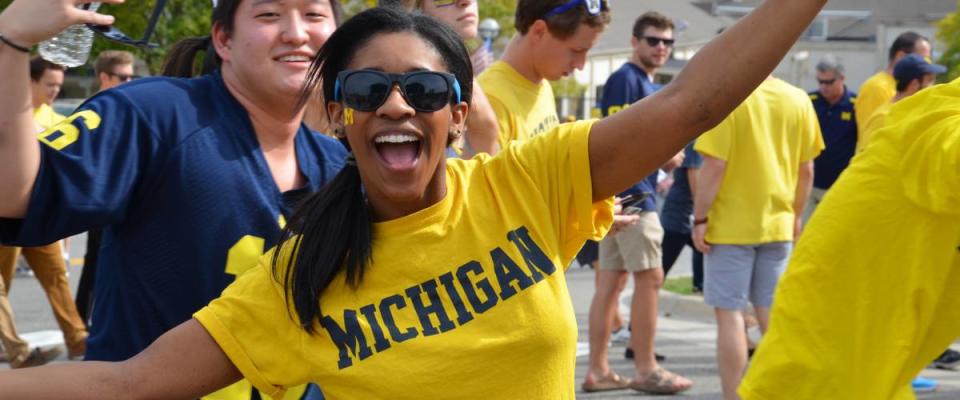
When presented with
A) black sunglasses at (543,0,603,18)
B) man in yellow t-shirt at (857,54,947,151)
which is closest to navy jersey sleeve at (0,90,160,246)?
black sunglasses at (543,0,603,18)

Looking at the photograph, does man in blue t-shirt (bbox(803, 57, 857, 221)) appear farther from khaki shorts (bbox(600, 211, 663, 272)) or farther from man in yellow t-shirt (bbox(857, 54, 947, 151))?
khaki shorts (bbox(600, 211, 663, 272))

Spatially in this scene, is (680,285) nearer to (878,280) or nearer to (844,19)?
(878,280)

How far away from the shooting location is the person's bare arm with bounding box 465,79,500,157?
528 cm

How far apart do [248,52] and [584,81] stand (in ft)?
139

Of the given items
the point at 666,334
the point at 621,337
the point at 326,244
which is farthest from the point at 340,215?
the point at 666,334

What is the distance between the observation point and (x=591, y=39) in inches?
239

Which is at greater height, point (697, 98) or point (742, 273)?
point (697, 98)

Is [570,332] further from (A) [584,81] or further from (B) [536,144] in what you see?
(A) [584,81]

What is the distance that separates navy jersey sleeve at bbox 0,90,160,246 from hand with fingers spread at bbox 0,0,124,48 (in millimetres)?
365

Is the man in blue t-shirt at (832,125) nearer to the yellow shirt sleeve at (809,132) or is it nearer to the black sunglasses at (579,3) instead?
the yellow shirt sleeve at (809,132)

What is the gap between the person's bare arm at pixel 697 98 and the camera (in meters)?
2.35

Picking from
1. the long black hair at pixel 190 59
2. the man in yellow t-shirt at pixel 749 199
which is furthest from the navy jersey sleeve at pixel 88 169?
the man in yellow t-shirt at pixel 749 199

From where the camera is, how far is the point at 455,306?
2545 millimetres

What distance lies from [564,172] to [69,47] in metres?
1.05
